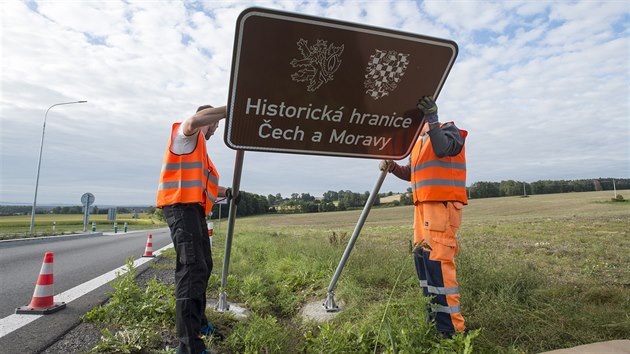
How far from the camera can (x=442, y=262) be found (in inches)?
102

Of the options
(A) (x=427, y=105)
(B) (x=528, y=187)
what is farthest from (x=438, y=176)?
(B) (x=528, y=187)

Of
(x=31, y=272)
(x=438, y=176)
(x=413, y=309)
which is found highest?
(x=438, y=176)

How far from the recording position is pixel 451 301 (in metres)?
2.52

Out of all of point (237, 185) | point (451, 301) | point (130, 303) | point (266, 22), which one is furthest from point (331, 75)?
point (130, 303)

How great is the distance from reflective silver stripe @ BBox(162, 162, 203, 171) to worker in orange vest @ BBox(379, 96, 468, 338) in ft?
5.28

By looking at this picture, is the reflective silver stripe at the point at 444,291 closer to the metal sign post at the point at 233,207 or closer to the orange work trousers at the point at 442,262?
the orange work trousers at the point at 442,262

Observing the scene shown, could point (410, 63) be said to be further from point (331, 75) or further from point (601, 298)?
point (601, 298)

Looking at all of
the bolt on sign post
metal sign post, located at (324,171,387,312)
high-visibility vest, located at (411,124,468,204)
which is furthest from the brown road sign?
metal sign post, located at (324,171,387,312)

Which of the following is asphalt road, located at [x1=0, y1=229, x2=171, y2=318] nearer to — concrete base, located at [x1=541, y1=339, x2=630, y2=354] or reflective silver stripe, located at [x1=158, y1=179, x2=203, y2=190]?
reflective silver stripe, located at [x1=158, y1=179, x2=203, y2=190]

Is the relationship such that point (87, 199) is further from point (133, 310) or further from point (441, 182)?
point (441, 182)

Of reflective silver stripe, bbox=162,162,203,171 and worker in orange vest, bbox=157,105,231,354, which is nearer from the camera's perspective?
Result: worker in orange vest, bbox=157,105,231,354

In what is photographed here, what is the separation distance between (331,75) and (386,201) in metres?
48.4

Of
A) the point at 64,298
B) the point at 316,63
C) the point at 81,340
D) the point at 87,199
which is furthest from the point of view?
the point at 87,199

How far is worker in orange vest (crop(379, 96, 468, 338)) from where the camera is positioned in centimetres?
251
